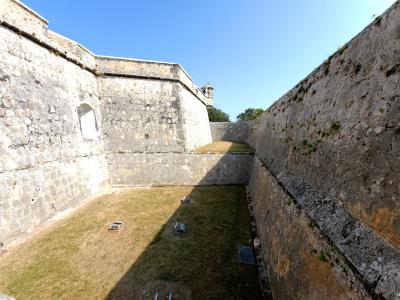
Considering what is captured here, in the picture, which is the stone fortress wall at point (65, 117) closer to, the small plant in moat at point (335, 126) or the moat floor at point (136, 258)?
the moat floor at point (136, 258)

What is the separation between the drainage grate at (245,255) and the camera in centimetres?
558

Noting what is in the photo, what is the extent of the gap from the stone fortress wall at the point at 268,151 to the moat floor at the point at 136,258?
85 cm

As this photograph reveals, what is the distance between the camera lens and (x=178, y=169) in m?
12.5

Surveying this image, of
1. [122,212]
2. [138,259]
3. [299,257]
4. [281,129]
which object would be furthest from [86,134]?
[299,257]

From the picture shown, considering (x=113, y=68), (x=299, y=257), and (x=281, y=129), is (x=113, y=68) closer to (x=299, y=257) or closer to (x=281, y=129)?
(x=281, y=129)

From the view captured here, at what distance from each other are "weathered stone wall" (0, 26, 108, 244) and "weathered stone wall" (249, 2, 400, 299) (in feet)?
23.1

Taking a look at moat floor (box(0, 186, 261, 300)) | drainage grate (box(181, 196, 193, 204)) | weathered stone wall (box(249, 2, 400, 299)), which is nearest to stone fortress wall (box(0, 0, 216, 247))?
moat floor (box(0, 186, 261, 300))

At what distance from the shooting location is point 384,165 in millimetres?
2508

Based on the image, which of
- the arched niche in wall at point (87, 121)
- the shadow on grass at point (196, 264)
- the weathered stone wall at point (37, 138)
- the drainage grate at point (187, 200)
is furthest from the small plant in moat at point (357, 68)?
the arched niche in wall at point (87, 121)

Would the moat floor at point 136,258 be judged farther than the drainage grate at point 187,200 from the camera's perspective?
No

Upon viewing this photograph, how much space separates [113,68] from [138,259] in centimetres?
996

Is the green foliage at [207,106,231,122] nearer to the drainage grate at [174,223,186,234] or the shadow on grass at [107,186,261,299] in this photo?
the shadow on grass at [107,186,261,299]

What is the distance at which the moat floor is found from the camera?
4762 mm

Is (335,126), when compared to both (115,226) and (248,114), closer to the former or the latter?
(115,226)
